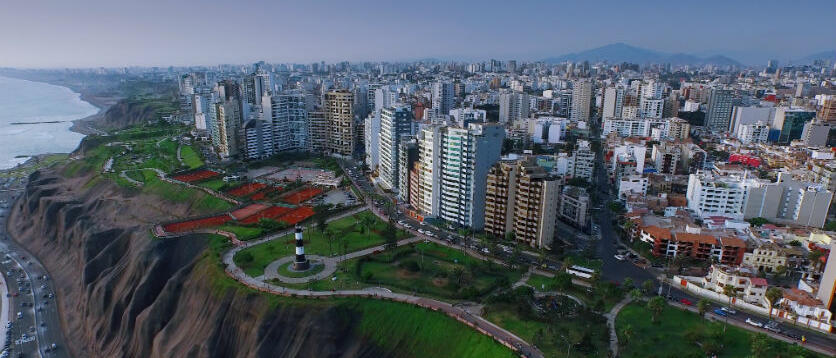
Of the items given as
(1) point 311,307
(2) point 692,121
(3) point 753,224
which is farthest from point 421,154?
(2) point 692,121

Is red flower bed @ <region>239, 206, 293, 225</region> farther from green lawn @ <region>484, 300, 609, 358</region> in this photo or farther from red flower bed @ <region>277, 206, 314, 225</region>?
green lawn @ <region>484, 300, 609, 358</region>

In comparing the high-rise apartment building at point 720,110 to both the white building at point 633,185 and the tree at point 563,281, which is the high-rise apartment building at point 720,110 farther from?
the tree at point 563,281

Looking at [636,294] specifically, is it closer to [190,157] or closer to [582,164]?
[582,164]

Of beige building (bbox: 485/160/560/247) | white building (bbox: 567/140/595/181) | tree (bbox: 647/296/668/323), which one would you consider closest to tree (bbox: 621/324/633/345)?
tree (bbox: 647/296/668/323)

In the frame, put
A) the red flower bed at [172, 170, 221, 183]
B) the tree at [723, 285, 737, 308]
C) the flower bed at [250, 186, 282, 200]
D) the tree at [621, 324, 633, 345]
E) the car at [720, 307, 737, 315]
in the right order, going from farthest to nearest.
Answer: the red flower bed at [172, 170, 221, 183], the flower bed at [250, 186, 282, 200], the tree at [723, 285, 737, 308], the car at [720, 307, 737, 315], the tree at [621, 324, 633, 345]

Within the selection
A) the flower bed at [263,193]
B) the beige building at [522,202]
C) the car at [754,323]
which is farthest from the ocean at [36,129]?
the car at [754,323]

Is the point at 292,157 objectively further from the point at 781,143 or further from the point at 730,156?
the point at 781,143
